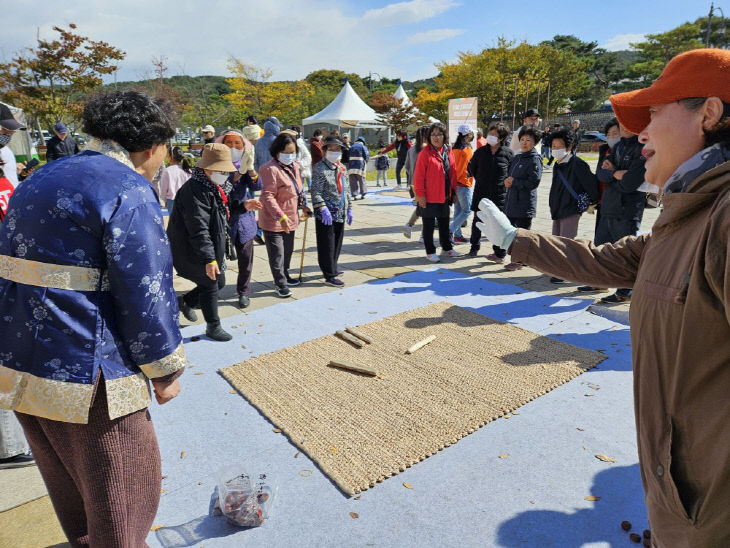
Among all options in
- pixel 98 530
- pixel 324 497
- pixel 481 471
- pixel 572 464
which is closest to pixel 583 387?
pixel 572 464

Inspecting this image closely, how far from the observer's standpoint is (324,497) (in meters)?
2.57

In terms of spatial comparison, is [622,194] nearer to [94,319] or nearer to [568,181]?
[568,181]

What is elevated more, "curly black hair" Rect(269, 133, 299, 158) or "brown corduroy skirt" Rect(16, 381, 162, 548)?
"curly black hair" Rect(269, 133, 299, 158)

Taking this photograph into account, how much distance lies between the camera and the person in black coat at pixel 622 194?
16.6 ft

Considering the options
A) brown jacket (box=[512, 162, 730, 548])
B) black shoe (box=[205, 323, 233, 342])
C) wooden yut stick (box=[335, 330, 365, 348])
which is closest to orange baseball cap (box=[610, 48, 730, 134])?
brown jacket (box=[512, 162, 730, 548])

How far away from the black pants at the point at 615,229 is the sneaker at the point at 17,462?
583cm

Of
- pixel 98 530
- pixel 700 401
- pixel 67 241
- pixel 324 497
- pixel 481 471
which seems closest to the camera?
pixel 700 401

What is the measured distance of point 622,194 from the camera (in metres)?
5.27

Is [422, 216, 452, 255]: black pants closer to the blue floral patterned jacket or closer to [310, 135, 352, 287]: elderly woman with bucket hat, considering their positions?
[310, 135, 352, 287]: elderly woman with bucket hat

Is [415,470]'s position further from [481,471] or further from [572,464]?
[572,464]

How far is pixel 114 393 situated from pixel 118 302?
1.01 ft

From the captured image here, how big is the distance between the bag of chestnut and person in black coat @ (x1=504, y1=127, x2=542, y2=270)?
16.8 ft

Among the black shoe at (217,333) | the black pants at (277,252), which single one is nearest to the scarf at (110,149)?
the black shoe at (217,333)

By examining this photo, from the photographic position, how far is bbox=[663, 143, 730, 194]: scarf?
1.18 metres
